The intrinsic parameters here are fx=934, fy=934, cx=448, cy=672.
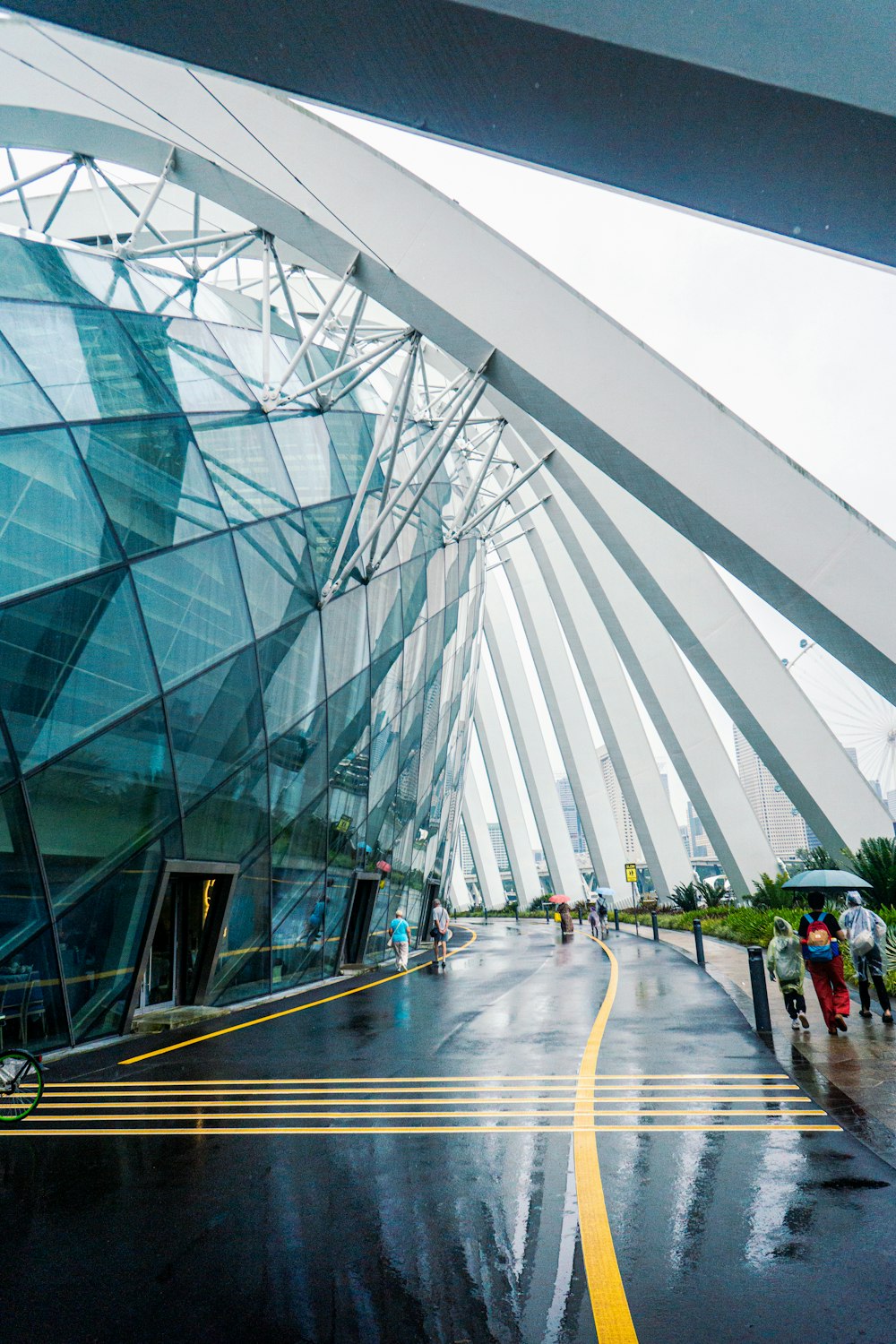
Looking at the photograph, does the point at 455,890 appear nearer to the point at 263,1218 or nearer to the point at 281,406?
the point at 281,406

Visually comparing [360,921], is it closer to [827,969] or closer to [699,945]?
[699,945]

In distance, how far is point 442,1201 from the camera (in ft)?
17.1

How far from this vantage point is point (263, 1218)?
16.4ft

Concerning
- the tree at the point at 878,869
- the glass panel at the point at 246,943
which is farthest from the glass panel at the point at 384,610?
the tree at the point at 878,869

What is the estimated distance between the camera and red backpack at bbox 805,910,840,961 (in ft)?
32.4

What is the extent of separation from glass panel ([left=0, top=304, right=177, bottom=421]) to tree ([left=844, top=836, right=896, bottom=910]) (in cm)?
1288

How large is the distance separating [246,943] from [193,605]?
5.49m

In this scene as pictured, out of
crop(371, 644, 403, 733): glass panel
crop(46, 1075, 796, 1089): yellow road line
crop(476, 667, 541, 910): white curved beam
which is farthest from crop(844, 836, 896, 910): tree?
crop(476, 667, 541, 910): white curved beam

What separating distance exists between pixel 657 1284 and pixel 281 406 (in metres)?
15.0

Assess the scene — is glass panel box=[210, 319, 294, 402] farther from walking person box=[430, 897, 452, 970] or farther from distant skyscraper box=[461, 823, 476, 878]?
distant skyscraper box=[461, 823, 476, 878]

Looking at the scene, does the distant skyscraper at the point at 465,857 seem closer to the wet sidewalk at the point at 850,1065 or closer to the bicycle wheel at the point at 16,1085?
the wet sidewalk at the point at 850,1065

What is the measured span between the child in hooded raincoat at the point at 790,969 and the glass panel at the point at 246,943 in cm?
785

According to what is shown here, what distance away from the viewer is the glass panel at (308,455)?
650 inches

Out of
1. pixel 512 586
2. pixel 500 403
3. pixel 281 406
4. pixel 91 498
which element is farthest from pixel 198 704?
pixel 512 586
